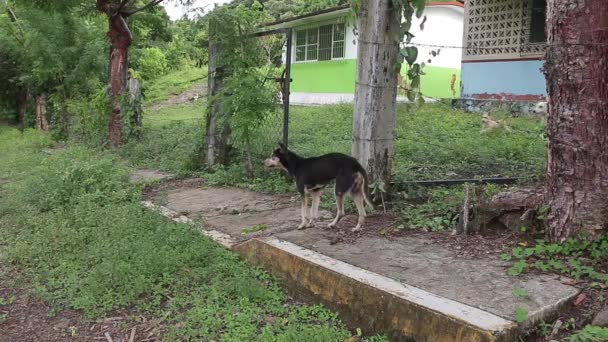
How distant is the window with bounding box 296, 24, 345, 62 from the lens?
19.2 m

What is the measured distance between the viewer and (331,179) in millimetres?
5043

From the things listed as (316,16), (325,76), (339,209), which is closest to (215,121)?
(339,209)

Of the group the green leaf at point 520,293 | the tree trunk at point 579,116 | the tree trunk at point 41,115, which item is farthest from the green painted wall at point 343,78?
the green leaf at point 520,293

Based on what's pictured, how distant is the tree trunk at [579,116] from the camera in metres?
3.87

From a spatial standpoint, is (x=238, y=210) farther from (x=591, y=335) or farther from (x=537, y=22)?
(x=537, y=22)

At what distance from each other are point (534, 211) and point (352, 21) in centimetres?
274

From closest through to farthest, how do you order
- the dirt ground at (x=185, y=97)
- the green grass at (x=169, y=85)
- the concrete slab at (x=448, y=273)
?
the concrete slab at (x=448, y=273) → the dirt ground at (x=185, y=97) → the green grass at (x=169, y=85)

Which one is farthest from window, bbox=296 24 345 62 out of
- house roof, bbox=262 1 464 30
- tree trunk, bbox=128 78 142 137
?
tree trunk, bbox=128 78 142 137

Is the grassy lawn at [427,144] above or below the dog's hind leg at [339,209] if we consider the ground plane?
above

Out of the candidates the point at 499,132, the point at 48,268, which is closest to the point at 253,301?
the point at 48,268

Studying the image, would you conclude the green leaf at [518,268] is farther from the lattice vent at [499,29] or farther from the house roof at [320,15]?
the house roof at [320,15]

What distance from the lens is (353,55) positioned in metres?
18.3

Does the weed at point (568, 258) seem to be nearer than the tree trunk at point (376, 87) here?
Yes

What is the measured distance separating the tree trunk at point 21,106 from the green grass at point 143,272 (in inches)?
688
